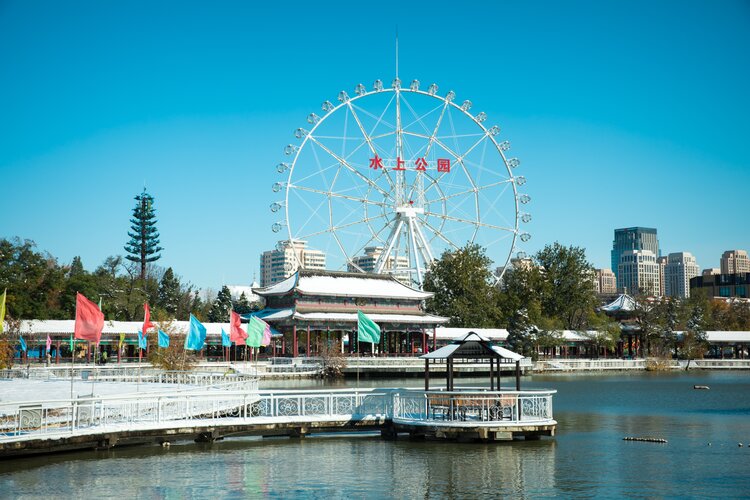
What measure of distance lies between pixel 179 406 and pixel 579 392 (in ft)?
110

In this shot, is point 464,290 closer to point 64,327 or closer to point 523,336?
point 523,336

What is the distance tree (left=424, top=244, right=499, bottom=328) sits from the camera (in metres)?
95.9

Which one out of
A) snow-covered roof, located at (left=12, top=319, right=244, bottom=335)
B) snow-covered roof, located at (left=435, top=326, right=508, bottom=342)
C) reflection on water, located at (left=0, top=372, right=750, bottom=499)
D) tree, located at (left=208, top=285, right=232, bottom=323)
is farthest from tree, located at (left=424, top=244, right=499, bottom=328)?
reflection on water, located at (left=0, top=372, right=750, bottom=499)

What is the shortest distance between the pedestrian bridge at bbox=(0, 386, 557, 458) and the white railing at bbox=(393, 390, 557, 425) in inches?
1.2

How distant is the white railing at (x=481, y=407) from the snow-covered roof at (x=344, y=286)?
5139 cm

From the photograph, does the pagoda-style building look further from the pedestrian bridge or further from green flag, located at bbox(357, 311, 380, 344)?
the pedestrian bridge

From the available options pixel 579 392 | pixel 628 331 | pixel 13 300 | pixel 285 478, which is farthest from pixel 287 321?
pixel 285 478

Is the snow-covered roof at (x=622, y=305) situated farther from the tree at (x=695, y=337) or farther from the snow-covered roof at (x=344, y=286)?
the snow-covered roof at (x=344, y=286)

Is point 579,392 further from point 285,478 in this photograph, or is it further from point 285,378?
point 285,478

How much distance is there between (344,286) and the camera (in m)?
84.7

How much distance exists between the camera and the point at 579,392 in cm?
5759

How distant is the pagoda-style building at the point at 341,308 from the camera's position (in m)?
80.6

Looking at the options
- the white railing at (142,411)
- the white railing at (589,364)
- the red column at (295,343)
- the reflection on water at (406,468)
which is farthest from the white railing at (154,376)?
the white railing at (589,364)

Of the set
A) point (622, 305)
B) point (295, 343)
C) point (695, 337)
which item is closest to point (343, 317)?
point (295, 343)
